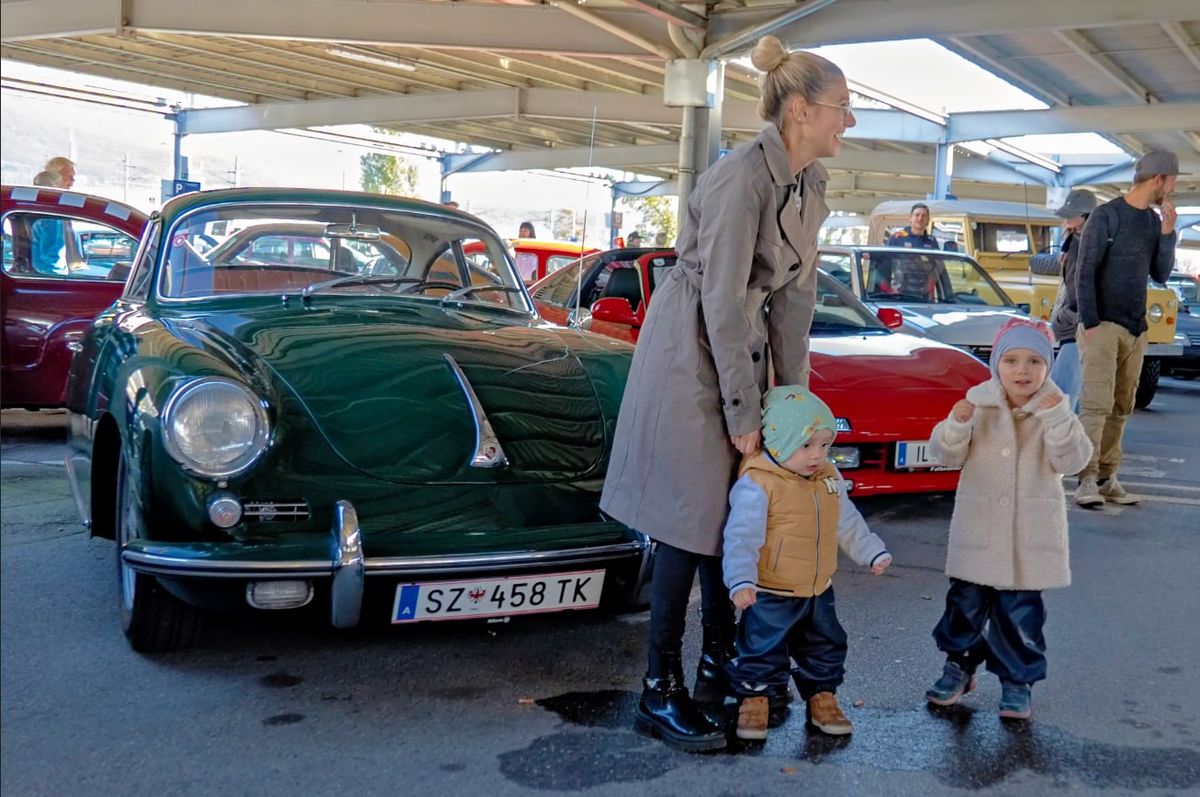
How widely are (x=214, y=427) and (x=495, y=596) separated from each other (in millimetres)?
901

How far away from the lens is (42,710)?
10.2 feet

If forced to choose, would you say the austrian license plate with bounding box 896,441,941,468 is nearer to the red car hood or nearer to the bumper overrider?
the red car hood

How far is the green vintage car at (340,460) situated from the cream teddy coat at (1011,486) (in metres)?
0.92

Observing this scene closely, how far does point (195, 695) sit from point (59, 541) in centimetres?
192

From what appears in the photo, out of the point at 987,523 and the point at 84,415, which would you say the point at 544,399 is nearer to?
the point at 987,523

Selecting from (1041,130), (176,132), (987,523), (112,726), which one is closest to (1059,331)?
(987,523)

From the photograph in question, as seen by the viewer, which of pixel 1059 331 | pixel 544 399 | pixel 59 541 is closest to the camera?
pixel 544 399

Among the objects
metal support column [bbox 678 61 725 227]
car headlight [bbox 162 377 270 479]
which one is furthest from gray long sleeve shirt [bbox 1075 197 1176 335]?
metal support column [bbox 678 61 725 227]

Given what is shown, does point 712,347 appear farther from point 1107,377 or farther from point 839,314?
point 839,314

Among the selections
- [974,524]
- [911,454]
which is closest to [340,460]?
[974,524]

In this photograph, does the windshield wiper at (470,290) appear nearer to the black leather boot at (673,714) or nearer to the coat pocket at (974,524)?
the black leather boot at (673,714)

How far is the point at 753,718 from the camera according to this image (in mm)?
3168

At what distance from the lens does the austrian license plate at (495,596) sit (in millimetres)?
3324

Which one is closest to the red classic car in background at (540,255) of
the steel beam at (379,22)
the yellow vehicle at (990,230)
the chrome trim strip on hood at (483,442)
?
the steel beam at (379,22)
